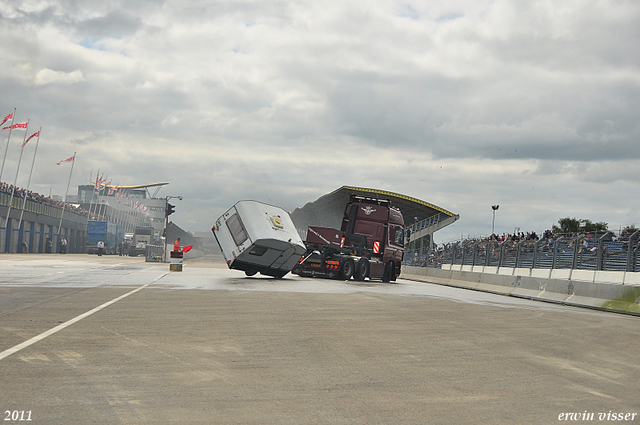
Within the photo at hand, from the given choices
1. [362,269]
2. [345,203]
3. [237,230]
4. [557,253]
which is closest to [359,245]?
[362,269]

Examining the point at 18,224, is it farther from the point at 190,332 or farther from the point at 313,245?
the point at 190,332

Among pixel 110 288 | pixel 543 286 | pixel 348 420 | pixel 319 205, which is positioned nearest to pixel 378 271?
pixel 543 286

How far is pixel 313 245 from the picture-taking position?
28844 millimetres

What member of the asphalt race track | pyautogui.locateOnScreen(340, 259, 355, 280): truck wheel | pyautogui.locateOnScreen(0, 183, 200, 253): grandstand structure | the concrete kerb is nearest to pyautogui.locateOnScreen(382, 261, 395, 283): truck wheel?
pyautogui.locateOnScreen(340, 259, 355, 280): truck wheel

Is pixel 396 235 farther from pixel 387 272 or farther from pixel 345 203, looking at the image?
pixel 345 203

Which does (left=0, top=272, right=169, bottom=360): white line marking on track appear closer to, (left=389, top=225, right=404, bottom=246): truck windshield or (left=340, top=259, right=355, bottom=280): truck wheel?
(left=340, top=259, right=355, bottom=280): truck wheel

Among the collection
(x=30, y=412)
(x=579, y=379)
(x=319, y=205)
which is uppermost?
(x=319, y=205)

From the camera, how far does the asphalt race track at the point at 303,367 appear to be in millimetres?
5148

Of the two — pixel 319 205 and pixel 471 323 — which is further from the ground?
pixel 319 205

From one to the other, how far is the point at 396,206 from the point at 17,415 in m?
63.6

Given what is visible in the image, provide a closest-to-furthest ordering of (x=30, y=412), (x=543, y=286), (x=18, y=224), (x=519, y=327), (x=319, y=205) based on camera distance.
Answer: (x=30, y=412) < (x=519, y=327) < (x=543, y=286) < (x=18, y=224) < (x=319, y=205)

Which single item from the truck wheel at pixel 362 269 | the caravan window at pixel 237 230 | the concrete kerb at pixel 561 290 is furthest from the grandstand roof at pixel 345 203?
the caravan window at pixel 237 230

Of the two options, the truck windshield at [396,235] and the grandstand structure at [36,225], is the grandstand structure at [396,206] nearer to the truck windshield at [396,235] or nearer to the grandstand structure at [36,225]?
the grandstand structure at [36,225]

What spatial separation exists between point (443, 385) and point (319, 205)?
215ft
